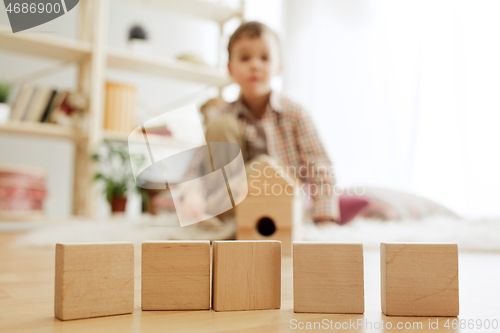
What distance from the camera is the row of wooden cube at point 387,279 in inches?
16.8

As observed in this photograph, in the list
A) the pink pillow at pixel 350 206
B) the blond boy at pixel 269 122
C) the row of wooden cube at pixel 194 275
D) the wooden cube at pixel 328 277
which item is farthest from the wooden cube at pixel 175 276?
the pink pillow at pixel 350 206

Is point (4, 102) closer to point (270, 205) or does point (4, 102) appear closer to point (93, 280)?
point (270, 205)

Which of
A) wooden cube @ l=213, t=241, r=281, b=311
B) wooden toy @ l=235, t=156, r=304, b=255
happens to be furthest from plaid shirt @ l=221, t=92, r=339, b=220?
wooden cube @ l=213, t=241, r=281, b=311

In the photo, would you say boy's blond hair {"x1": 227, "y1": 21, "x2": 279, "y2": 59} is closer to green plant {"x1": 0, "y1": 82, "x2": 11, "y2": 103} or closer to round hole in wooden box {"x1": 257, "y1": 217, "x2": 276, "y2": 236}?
round hole in wooden box {"x1": 257, "y1": 217, "x2": 276, "y2": 236}

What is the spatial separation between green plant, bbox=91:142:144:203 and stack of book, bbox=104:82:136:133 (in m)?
0.09

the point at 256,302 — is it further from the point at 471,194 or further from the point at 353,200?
the point at 471,194

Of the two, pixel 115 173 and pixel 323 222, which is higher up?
pixel 115 173

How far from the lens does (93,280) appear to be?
0.41 metres

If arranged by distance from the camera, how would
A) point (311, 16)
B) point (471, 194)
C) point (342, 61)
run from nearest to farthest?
point (471, 194)
point (342, 61)
point (311, 16)

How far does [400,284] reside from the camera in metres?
0.43

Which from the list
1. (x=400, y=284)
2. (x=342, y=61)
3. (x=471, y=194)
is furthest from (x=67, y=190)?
(x=400, y=284)

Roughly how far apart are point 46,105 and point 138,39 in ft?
1.84

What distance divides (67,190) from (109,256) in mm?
1906

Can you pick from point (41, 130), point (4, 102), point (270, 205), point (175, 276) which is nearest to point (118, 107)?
point (41, 130)
